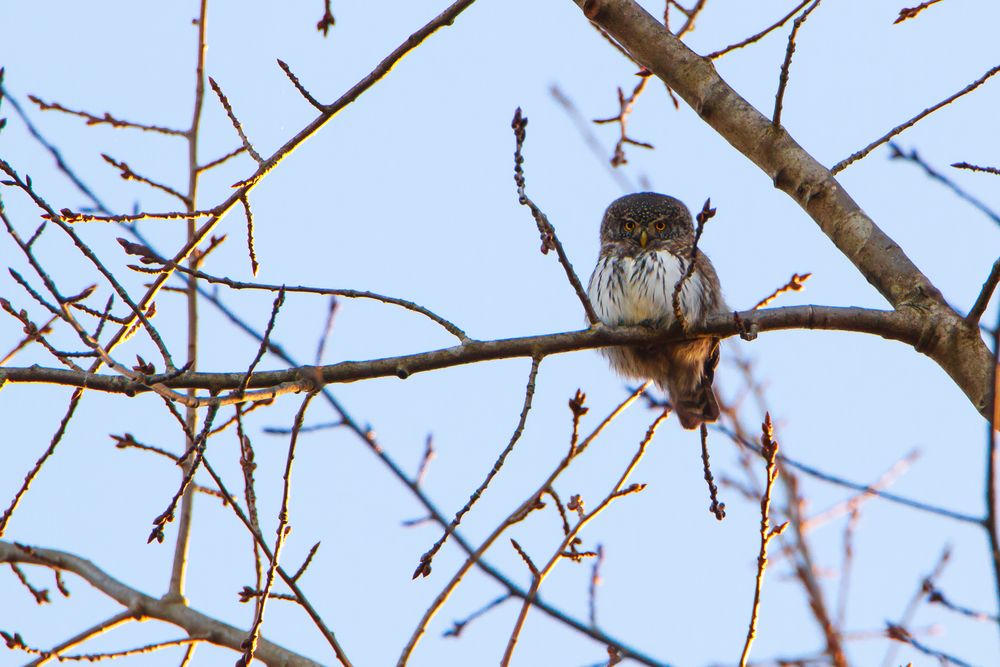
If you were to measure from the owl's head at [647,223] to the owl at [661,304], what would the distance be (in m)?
0.01

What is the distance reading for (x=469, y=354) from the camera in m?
3.62

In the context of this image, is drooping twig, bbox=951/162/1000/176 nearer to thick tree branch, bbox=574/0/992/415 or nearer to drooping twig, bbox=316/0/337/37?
thick tree branch, bbox=574/0/992/415

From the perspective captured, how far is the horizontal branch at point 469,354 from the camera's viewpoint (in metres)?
3.46

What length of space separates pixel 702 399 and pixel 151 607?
117 inches

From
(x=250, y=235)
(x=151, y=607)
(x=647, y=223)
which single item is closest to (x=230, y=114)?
(x=250, y=235)

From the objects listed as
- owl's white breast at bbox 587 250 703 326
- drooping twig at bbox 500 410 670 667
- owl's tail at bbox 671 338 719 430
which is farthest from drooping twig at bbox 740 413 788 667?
owl's tail at bbox 671 338 719 430

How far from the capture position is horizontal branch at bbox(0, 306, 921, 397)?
3.46 metres

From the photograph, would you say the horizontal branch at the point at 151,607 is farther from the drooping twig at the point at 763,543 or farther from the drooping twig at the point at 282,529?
the drooping twig at the point at 763,543

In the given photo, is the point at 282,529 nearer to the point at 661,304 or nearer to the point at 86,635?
the point at 86,635

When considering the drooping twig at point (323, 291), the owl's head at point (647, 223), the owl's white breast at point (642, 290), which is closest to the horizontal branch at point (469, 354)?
the drooping twig at point (323, 291)

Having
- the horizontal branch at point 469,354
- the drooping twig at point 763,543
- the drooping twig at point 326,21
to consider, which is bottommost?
the drooping twig at point 763,543

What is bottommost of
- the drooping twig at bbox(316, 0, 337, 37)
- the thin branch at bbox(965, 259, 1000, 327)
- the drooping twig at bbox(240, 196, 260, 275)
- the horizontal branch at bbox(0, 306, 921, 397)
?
the thin branch at bbox(965, 259, 1000, 327)

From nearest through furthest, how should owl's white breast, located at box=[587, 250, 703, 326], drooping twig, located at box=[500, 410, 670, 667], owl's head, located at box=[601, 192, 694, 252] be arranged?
drooping twig, located at box=[500, 410, 670, 667], owl's white breast, located at box=[587, 250, 703, 326], owl's head, located at box=[601, 192, 694, 252]

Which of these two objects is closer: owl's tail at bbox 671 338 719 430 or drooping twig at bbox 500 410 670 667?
drooping twig at bbox 500 410 670 667
